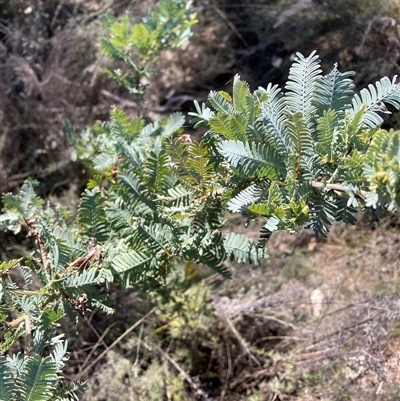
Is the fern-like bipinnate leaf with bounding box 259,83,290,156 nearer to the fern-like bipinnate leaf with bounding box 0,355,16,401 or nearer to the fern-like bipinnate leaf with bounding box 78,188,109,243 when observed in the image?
the fern-like bipinnate leaf with bounding box 78,188,109,243

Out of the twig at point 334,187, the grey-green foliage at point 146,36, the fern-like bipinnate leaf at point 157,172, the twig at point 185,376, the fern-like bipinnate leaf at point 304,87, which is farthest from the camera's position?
the twig at point 185,376

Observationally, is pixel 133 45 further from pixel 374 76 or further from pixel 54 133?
pixel 54 133

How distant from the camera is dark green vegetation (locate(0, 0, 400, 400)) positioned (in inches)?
32.3

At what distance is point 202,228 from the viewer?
42.3 inches

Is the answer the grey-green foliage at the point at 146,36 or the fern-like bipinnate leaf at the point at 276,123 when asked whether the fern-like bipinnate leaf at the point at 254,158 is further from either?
the grey-green foliage at the point at 146,36

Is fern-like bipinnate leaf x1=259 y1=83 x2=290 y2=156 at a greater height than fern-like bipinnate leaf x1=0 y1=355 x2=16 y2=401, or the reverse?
fern-like bipinnate leaf x1=259 y1=83 x2=290 y2=156

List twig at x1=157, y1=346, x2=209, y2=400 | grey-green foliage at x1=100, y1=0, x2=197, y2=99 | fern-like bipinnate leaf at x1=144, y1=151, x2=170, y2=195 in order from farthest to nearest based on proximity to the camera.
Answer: twig at x1=157, y1=346, x2=209, y2=400, grey-green foliage at x1=100, y1=0, x2=197, y2=99, fern-like bipinnate leaf at x1=144, y1=151, x2=170, y2=195

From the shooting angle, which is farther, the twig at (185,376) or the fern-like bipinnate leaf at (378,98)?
the twig at (185,376)

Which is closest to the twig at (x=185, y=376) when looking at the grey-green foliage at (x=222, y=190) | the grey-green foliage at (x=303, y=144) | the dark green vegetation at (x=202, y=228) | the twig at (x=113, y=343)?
the dark green vegetation at (x=202, y=228)

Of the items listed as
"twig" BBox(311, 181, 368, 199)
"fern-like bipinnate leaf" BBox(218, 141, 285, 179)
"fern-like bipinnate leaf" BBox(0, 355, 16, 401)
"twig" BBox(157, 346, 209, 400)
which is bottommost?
"twig" BBox(157, 346, 209, 400)

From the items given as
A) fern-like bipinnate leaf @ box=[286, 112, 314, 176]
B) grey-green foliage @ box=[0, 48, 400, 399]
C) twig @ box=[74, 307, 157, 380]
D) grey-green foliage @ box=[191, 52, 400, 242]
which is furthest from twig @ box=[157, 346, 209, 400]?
fern-like bipinnate leaf @ box=[286, 112, 314, 176]

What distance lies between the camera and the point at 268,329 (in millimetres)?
2152

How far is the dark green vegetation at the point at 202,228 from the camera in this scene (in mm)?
820

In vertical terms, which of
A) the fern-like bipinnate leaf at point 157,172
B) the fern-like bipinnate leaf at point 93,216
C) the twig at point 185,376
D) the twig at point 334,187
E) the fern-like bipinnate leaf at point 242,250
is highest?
the twig at point 334,187
